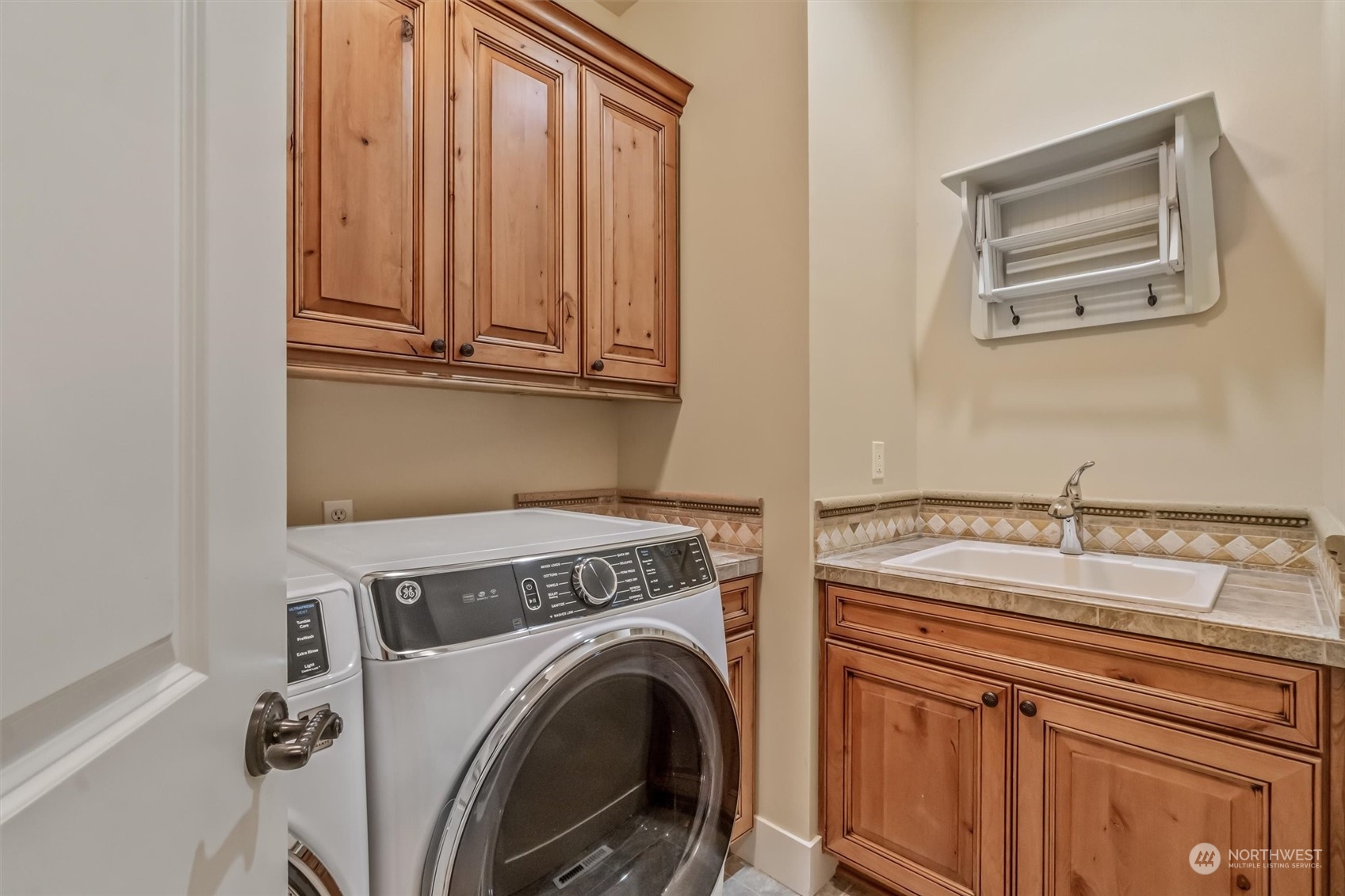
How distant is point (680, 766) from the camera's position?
1230mm

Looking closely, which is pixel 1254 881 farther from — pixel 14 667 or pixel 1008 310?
pixel 14 667

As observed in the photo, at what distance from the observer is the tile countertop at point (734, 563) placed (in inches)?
63.0

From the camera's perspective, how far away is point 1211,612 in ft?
3.69

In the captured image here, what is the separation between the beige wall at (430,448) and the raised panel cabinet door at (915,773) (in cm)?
103

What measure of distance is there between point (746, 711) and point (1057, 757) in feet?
2.40

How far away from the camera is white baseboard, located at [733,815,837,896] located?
161 cm

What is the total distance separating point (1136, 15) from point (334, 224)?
2126mm

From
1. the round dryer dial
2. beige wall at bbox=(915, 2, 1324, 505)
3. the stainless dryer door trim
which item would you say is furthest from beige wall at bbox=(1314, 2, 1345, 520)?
the stainless dryer door trim

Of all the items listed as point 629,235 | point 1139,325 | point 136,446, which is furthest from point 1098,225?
point 136,446

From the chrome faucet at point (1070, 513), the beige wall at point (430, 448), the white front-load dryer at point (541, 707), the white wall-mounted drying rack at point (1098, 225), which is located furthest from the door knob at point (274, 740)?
the white wall-mounted drying rack at point (1098, 225)

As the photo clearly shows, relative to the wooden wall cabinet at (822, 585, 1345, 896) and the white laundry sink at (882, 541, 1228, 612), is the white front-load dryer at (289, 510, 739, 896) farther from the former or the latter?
the white laundry sink at (882, 541, 1228, 612)

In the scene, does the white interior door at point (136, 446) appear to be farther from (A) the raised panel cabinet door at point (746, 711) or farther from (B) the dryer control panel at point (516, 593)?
(A) the raised panel cabinet door at point (746, 711)

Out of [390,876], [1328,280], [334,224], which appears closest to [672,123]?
[334,224]

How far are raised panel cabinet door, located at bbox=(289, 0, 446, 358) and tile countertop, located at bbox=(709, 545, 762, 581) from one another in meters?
0.87
